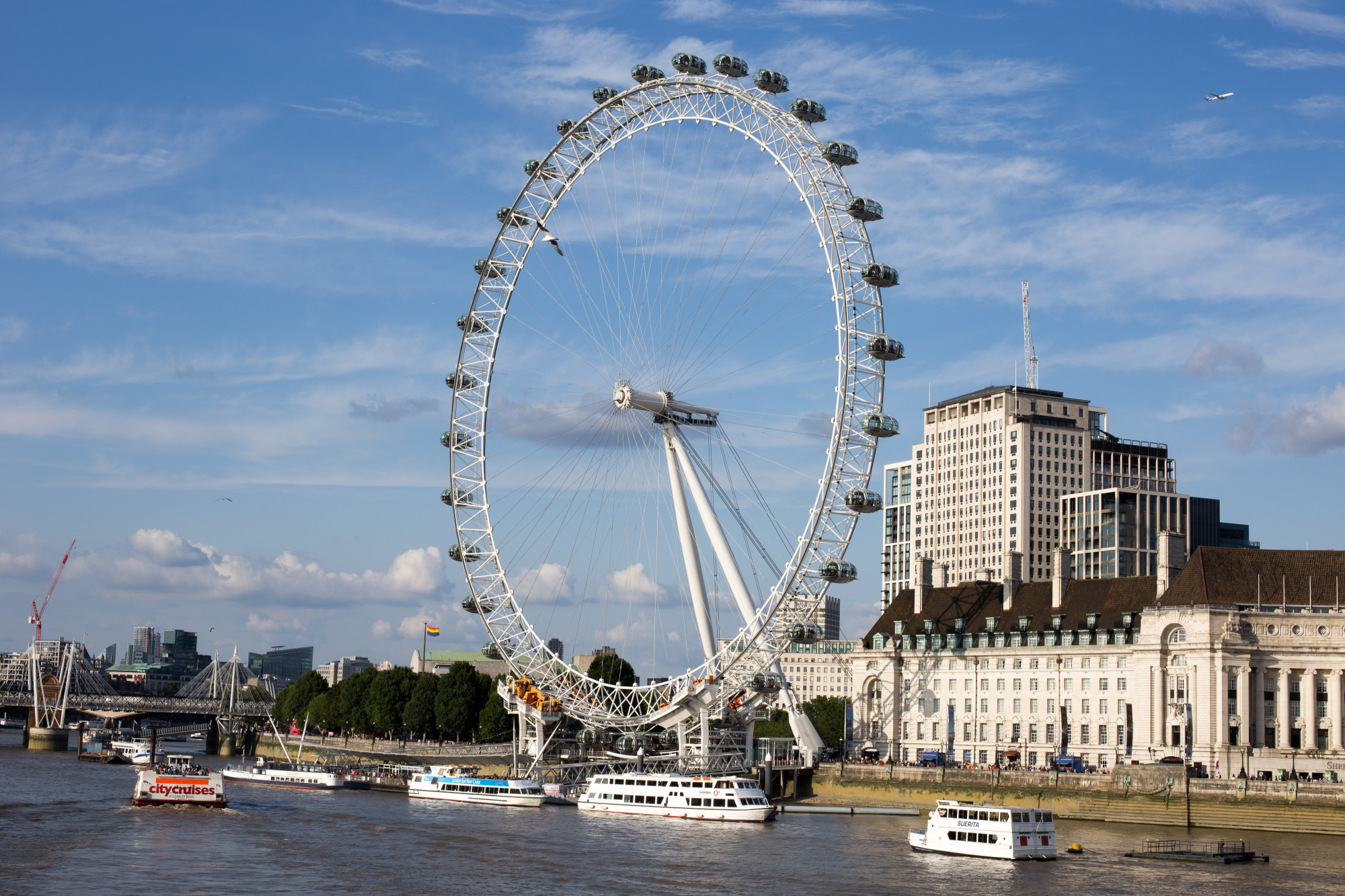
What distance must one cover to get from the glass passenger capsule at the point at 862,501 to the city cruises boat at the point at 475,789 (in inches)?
1245

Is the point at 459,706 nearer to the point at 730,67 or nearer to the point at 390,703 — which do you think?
the point at 390,703

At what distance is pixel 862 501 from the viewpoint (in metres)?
93.0

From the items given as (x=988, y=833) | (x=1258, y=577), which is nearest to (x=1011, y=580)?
(x=1258, y=577)

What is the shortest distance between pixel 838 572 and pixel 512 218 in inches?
1483

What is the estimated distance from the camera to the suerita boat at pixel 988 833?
7494 cm

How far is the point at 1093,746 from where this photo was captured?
382 ft

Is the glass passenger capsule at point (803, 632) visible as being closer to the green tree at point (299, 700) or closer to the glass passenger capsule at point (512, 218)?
the glass passenger capsule at point (512, 218)

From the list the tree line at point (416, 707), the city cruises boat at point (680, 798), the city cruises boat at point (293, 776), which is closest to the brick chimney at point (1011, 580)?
the city cruises boat at point (680, 798)

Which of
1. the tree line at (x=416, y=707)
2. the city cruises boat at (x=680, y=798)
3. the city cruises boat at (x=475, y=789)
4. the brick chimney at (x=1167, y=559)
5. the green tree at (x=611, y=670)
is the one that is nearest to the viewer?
the city cruises boat at (x=680, y=798)

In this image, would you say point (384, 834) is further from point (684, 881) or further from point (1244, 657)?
point (1244, 657)

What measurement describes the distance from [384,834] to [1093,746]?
59.9 meters

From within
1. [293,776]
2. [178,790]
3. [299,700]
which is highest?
[299,700]

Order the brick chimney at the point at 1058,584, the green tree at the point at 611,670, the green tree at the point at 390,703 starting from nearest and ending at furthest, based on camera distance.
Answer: the brick chimney at the point at 1058,584 → the green tree at the point at 611,670 → the green tree at the point at 390,703

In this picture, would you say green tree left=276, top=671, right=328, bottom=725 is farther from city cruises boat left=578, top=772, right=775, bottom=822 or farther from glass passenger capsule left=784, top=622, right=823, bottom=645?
glass passenger capsule left=784, top=622, right=823, bottom=645
